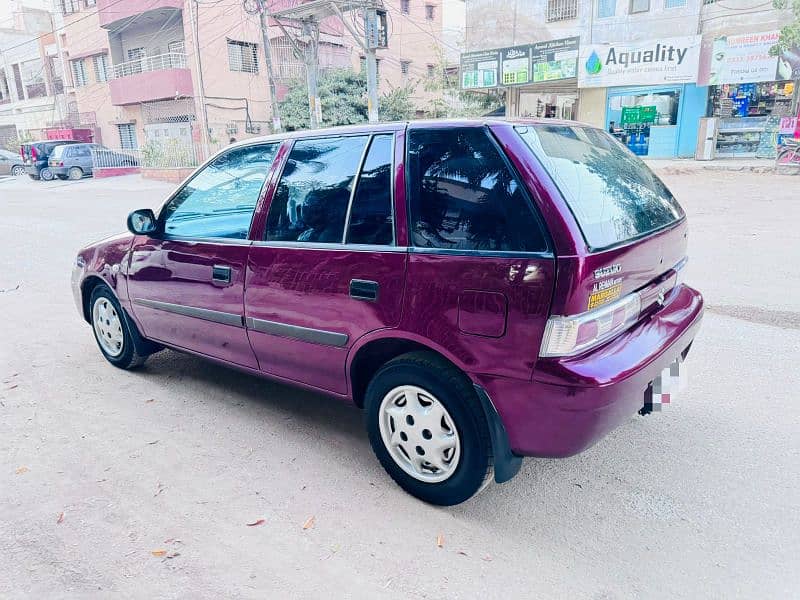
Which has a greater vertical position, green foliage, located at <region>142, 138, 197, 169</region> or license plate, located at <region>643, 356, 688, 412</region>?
green foliage, located at <region>142, 138, 197, 169</region>

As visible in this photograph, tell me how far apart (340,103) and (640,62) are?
37.4 feet

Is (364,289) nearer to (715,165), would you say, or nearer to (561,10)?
(715,165)

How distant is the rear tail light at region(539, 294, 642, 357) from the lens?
2277 millimetres

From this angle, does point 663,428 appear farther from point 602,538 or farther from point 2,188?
point 2,188

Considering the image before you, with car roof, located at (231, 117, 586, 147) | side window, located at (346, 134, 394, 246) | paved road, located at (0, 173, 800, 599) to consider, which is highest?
car roof, located at (231, 117, 586, 147)

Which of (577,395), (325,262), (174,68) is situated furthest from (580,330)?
(174,68)

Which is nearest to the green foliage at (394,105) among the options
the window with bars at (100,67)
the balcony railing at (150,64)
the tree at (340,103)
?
the tree at (340,103)

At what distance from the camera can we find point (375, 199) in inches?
112

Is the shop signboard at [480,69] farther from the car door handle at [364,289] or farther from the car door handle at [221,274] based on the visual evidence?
the car door handle at [364,289]

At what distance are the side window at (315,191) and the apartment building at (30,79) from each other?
36.8m

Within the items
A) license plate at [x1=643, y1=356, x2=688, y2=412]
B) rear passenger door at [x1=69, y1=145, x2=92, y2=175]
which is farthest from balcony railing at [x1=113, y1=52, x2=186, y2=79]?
license plate at [x1=643, y1=356, x2=688, y2=412]

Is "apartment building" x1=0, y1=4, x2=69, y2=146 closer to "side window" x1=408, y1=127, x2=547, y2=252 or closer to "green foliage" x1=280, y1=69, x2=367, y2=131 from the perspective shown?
"green foliage" x1=280, y1=69, x2=367, y2=131

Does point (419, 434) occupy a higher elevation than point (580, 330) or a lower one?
lower

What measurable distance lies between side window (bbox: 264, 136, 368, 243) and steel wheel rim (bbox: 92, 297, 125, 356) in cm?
193
